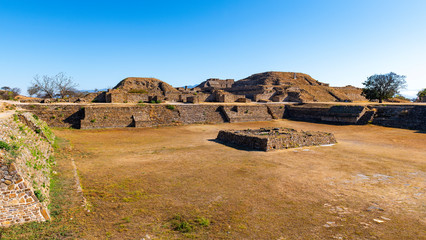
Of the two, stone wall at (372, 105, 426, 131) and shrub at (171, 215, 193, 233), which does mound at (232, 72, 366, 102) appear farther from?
shrub at (171, 215, 193, 233)

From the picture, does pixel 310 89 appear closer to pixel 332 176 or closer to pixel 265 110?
pixel 265 110

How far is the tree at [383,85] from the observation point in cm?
3353

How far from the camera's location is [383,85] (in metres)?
34.4

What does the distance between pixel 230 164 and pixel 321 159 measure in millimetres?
4566

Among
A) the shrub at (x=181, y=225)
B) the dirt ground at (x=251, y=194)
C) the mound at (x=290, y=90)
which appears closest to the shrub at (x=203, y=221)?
the dirt ground at (x=251, y=194)

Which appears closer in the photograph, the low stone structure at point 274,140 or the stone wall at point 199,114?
the low stone structure at point 274,140

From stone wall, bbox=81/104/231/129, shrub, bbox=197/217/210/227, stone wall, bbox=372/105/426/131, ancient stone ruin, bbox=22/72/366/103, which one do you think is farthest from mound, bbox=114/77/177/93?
shrub, bbox=197/217/210/227

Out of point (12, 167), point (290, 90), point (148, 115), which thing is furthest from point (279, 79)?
point (12, 167)

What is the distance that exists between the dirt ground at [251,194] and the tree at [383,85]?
90.8 feet

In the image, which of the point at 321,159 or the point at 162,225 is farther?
the point at 321,159

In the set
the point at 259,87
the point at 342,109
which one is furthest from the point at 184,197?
the point at 259,87

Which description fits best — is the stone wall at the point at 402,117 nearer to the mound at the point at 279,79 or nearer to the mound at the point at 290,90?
the mound at the point at 290,90

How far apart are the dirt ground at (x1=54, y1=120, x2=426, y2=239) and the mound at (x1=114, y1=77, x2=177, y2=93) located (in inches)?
1429

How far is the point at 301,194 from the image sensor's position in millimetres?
6660
